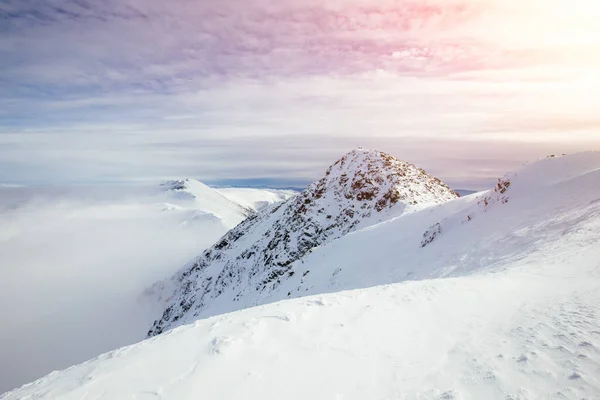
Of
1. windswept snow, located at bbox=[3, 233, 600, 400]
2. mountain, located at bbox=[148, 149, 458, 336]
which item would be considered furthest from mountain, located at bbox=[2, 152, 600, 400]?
mountain, located at bbox=[148, 149, 458, 336]

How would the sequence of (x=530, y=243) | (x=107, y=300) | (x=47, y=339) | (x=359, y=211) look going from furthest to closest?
(x=107, y=300) < (x=47, y=339) < (x=359, y=211) < (x=530, y=243)

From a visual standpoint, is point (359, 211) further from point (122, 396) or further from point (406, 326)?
point (122, 396)

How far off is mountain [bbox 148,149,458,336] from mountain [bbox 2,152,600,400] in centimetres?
2350

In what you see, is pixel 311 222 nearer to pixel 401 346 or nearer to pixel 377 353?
pixel 401 346

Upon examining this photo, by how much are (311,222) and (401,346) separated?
35.7 metres

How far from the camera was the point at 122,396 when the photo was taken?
5.49 metres

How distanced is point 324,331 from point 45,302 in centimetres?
25878

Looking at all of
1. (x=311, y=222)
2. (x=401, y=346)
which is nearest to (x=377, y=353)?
(x=401, y=346)

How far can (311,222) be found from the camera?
139 feet

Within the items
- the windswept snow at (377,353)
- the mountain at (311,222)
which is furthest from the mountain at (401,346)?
the mountain at (311,222)

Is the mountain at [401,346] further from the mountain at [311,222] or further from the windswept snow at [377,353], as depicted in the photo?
the mountain at [311,222]

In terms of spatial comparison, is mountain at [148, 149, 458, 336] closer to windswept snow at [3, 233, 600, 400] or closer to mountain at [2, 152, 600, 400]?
mountain at [2, 152, 600, 400]

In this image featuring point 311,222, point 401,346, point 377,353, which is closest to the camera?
point 377,353

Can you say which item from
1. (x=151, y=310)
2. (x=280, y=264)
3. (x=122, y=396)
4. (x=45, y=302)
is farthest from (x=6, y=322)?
(x=122, y=396)
